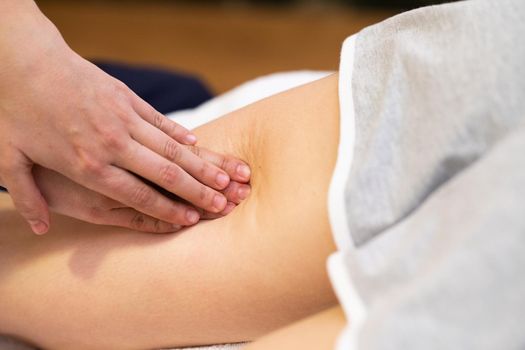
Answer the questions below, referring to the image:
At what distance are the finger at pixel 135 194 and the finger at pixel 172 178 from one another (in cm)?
1

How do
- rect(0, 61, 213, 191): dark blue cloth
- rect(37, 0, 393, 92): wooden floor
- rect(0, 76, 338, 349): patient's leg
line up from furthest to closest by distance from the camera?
1. rect(37, 0, 393, 92): wooden floor
2. rect(0, 61, 213, 191): dark blue cloth
3. rect(0, 76, 338, 349): patient's leg

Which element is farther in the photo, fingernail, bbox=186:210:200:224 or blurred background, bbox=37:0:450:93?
blurred background, bbox=37:0:450:93

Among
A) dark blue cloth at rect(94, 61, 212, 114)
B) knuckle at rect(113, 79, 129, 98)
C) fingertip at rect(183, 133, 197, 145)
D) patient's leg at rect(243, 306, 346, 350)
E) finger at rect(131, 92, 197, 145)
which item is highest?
dark blue cloth at rect(94, 61, 212, 114)

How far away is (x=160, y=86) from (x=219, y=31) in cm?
168

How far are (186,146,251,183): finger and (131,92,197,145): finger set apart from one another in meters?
0.02

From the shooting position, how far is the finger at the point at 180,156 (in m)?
0.78

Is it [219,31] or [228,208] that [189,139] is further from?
[219,31]

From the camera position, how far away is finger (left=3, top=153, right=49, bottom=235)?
76 centimetres

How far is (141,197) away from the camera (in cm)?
77

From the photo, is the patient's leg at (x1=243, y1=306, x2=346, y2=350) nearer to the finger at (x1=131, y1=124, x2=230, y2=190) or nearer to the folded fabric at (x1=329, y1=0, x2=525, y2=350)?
the folded fabric at (x1=329, y1=0, x2=525, y2=350)

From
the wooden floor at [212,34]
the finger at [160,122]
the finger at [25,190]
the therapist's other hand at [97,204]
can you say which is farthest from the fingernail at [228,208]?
the wooden floor at [212,34]

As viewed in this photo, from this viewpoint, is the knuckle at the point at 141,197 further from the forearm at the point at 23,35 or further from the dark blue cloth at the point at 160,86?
the dark blue cloth at the point at 160,86

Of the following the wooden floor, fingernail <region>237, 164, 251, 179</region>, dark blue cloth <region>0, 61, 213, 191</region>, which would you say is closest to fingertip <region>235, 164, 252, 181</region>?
fingernail <region>237, 164, 251, 179</region>

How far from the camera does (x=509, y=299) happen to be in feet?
1.80
